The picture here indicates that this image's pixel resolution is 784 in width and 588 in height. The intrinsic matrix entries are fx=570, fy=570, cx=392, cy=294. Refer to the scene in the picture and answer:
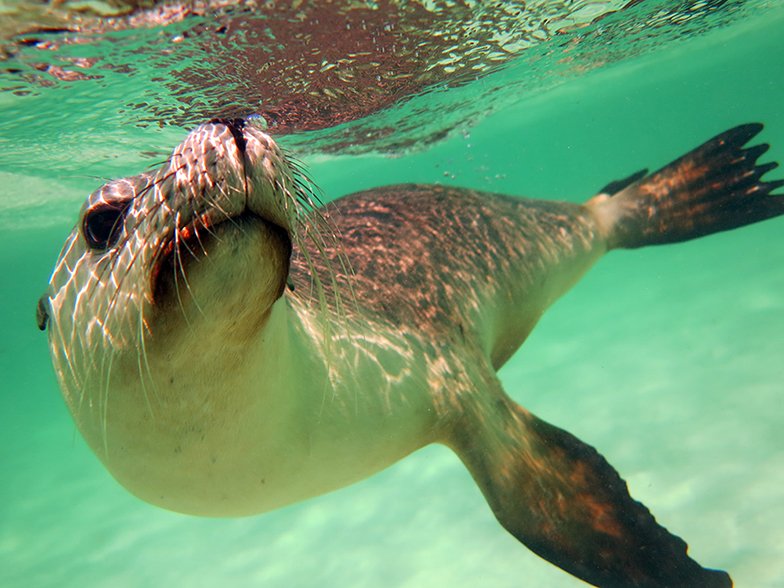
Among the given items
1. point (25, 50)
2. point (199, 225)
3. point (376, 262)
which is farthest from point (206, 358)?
point (25, 50)

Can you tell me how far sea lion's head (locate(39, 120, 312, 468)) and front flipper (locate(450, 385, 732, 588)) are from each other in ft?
A: 4.67

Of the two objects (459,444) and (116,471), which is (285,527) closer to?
(459,444)

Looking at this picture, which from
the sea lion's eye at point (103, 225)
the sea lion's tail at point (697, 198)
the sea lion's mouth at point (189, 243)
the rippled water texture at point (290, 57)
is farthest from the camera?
the rippled water texture at point (290, 57)

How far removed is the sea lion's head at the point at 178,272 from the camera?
127 cm

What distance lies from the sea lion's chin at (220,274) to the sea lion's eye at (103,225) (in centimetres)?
35

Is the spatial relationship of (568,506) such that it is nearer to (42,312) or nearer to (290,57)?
(42,312)

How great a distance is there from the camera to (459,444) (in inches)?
107

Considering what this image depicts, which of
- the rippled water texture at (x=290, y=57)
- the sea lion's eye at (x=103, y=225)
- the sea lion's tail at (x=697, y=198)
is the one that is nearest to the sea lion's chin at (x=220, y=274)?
the sea lion's eye at (x=103, y=225)

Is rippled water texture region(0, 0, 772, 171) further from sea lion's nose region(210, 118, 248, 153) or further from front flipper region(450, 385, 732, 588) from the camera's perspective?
front flipper region(450, 385, 732, 588)

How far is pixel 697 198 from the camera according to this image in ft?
15.1

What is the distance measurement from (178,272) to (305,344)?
933mm

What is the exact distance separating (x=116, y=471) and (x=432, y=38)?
6.51m

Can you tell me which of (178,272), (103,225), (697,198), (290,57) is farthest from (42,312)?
(290,57)

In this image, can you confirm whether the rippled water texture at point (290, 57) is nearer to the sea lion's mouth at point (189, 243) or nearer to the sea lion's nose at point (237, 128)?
the sea lion's nose at point (237, 128)
